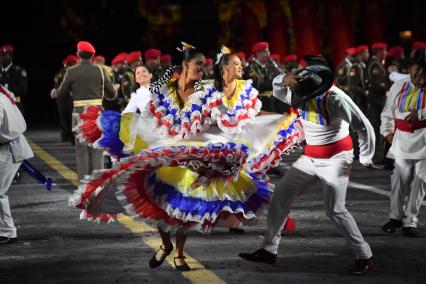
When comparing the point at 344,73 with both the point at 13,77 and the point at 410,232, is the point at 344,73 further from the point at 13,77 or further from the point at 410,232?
the point at 410,232

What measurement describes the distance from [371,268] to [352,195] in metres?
5.70

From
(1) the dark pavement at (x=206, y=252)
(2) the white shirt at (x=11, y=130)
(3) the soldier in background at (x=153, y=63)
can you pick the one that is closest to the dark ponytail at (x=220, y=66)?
(1) the dark pavement at (x=206, y=252)

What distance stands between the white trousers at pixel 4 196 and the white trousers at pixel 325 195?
269 centimetres

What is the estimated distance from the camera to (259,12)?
5056cm

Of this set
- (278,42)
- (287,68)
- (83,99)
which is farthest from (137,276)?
(278,42)

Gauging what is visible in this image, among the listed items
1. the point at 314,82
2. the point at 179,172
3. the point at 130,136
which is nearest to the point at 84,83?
the point at 130,136

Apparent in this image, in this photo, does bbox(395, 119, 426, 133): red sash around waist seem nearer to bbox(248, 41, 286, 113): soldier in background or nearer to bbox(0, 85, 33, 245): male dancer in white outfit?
bbox(0, 85, 33, 245): male dancer in white outfit

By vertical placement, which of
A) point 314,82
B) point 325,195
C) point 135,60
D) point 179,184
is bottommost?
point 135,60

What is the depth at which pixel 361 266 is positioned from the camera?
9555mm

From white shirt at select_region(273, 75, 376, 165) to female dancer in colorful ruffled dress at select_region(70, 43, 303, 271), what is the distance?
597 mm

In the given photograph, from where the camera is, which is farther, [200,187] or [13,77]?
[13,77]

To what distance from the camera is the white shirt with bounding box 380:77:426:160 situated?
12156mm

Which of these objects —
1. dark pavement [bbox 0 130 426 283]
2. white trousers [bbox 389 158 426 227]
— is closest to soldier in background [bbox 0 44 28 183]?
dark pavement [bbox 0 130 426 283]

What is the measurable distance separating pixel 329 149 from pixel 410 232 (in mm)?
2264
